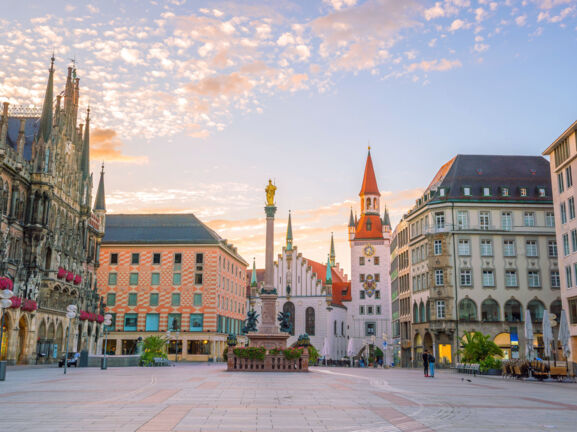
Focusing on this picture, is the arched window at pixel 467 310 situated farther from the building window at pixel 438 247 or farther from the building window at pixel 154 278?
the building window at pixel 154 278

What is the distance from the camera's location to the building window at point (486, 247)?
6325cm

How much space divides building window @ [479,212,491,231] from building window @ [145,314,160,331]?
4342cm

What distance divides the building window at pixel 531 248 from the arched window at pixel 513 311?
5456mm

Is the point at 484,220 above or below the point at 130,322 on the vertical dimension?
above

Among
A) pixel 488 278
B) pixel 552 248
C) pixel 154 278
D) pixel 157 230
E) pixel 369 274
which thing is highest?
pixel 157 230

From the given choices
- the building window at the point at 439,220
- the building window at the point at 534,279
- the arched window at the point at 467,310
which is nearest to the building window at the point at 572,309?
the arched window at the point at 467,310

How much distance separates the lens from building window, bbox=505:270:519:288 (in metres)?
62.2

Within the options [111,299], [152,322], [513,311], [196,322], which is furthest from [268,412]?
[111,299]

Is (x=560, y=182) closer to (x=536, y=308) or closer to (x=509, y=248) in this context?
(x=509, y=248)

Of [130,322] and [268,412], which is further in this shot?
[130,322]

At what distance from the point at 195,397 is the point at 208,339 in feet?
205

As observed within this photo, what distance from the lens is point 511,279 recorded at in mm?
62469

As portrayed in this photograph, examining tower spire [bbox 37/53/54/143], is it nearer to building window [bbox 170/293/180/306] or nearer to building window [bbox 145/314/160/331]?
building window [bbox 170/293/180/306]

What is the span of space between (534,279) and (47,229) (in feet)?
158
